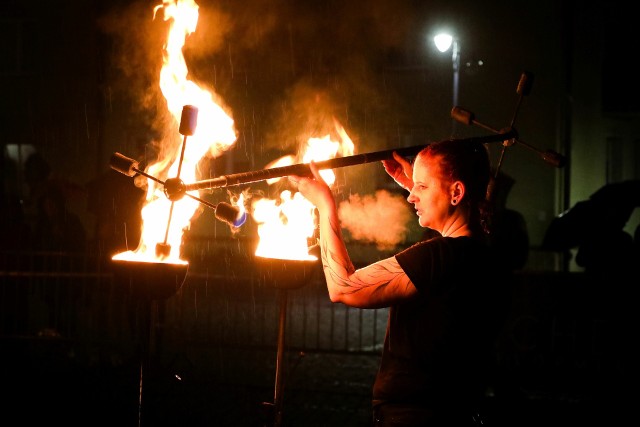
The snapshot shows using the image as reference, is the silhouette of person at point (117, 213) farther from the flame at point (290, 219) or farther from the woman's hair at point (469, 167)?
the woman's hair at point (469, 167)

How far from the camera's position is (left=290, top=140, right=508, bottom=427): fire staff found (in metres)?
2.57

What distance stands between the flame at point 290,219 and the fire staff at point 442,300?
3.30 feet

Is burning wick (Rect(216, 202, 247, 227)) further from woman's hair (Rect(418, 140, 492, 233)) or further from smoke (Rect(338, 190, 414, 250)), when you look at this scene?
smoke (Rect(338, 190, 414, 250))

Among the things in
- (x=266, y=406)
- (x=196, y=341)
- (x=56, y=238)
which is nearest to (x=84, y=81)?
(x=56, y=238)

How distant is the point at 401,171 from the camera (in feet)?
11.6

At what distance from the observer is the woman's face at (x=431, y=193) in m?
2.77

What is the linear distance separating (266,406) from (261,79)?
16621 millimetres

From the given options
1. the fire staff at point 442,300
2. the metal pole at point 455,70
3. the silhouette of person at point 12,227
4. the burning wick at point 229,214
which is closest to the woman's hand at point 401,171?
the fire staff at point 442,300

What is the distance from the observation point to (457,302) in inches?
102

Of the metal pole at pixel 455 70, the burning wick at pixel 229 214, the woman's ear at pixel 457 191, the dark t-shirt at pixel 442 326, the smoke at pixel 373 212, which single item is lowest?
the dark t-shirt at pixel 442 326

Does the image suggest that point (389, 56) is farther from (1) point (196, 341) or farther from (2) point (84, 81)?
(1) point (196, 341)

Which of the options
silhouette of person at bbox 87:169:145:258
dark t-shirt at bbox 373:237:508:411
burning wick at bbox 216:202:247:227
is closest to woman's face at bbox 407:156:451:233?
dark t-shirt at bbox 373:237:508:411

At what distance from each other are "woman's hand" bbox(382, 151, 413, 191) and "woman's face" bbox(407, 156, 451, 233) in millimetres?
469

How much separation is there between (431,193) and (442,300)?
1.48 feet
